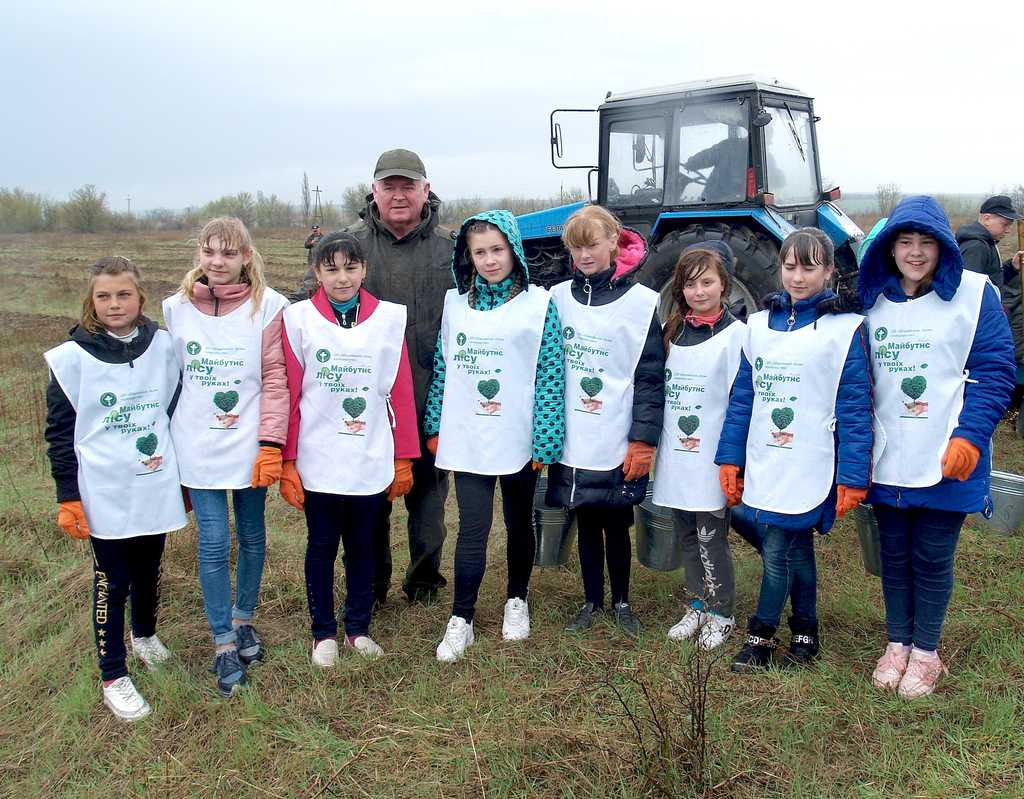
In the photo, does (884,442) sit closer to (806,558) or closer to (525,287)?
(806,558)

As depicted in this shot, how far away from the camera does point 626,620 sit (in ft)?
10.6

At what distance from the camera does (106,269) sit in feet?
8.99

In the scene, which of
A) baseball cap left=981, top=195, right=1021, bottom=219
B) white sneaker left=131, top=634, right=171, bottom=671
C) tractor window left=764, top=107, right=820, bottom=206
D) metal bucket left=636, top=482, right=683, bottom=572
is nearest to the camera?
white sneaker left=131, top=634, right=171, bottom=671

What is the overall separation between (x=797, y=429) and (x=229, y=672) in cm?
212

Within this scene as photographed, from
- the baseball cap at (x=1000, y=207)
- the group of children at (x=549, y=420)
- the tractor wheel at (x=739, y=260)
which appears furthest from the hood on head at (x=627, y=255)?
the baseball cap at (x=1000, y=207)

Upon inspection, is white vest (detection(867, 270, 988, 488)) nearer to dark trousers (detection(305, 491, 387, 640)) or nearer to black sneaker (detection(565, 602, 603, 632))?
black sneaker (detection(565, 602, 603, 632))

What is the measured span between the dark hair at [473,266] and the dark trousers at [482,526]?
642 mm

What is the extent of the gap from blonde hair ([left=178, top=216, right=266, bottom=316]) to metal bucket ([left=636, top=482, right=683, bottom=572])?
68.2 inches

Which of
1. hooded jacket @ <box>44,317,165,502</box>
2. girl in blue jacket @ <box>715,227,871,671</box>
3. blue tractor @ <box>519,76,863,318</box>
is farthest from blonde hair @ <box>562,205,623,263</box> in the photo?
blue tractor @ <box>519,76,863,318</box>

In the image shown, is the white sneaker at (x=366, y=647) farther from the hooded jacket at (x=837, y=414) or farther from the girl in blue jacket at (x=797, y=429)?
the hooded jacket at (x=837, y=414)

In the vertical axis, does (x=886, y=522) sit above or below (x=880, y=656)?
above

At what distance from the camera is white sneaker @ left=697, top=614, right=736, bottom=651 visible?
3.03 m

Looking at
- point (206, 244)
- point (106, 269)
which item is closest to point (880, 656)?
point (206, 244)

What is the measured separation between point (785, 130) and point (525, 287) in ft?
15.4
